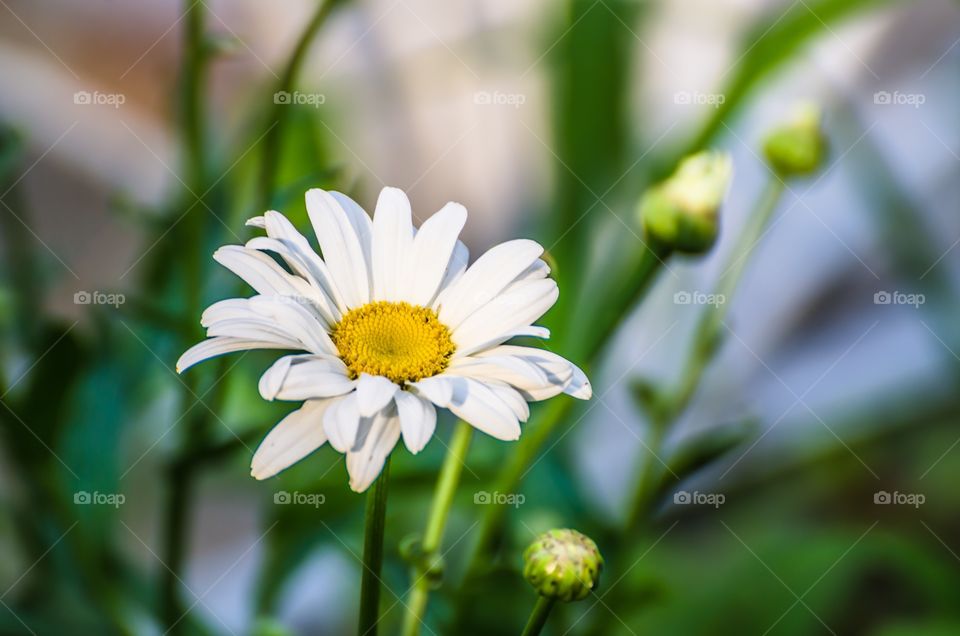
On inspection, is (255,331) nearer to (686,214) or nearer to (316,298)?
(316,298)

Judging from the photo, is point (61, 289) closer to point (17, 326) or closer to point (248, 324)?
point (17, 326)

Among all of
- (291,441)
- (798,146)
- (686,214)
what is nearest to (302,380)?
(291,441)

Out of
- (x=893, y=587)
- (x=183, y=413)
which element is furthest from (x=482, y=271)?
(x=893, y=587)

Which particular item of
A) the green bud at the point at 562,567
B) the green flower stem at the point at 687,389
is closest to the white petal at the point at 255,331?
the green bud at the point at 562,567

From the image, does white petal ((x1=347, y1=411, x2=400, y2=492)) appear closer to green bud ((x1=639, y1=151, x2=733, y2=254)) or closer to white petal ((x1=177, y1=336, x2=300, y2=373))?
white petal ((x1=177, y1=336, x2=300, y2=373))

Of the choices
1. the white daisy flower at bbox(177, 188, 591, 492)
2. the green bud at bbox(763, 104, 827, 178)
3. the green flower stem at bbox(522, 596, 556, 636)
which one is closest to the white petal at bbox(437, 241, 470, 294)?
the white daisy flower at bbox(177, 188, 591, 492)

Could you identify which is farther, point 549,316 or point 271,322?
point 549,316

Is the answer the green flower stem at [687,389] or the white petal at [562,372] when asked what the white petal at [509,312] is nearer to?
A: the white petal at [562,372]
